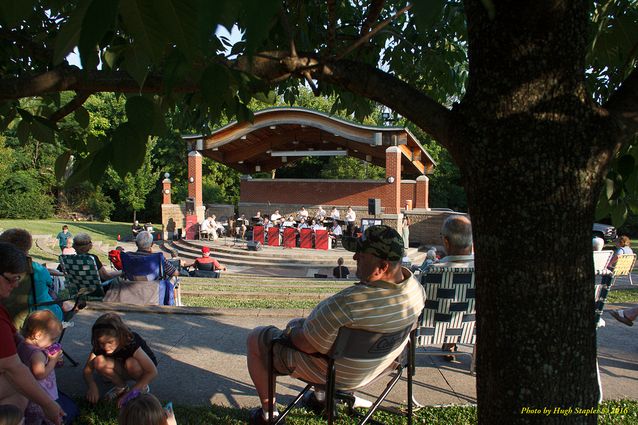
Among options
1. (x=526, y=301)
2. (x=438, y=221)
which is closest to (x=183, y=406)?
(x=526, y=301)

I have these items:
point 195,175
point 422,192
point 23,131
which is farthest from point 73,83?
point 422,192

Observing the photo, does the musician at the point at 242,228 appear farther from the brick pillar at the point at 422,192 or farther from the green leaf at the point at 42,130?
the green leaf at the point at 42,130

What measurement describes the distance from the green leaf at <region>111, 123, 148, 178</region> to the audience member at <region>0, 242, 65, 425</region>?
4.92 ft

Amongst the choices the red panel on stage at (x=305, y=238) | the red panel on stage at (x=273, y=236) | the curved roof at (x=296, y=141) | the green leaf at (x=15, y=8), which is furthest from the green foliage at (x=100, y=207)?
the green leaf at (x=15, y=8)

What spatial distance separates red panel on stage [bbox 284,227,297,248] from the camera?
2233 cm

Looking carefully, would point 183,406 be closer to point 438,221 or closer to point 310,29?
point 310,29

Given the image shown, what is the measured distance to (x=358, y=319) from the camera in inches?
99.8

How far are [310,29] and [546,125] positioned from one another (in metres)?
3.39

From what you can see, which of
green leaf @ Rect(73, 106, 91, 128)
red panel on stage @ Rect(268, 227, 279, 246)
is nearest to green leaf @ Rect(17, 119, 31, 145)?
green leaf @ Rect(73, 106, 91, 128)

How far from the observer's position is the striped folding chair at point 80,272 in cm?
597

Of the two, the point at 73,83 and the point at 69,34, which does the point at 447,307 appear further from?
the point at 69,34

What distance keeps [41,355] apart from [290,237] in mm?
19559

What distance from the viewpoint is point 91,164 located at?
147 cm

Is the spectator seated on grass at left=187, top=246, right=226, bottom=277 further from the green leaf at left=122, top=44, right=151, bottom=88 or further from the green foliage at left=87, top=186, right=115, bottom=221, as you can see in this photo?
the green foliage at left=87, top=186, right=115, bottom=221
